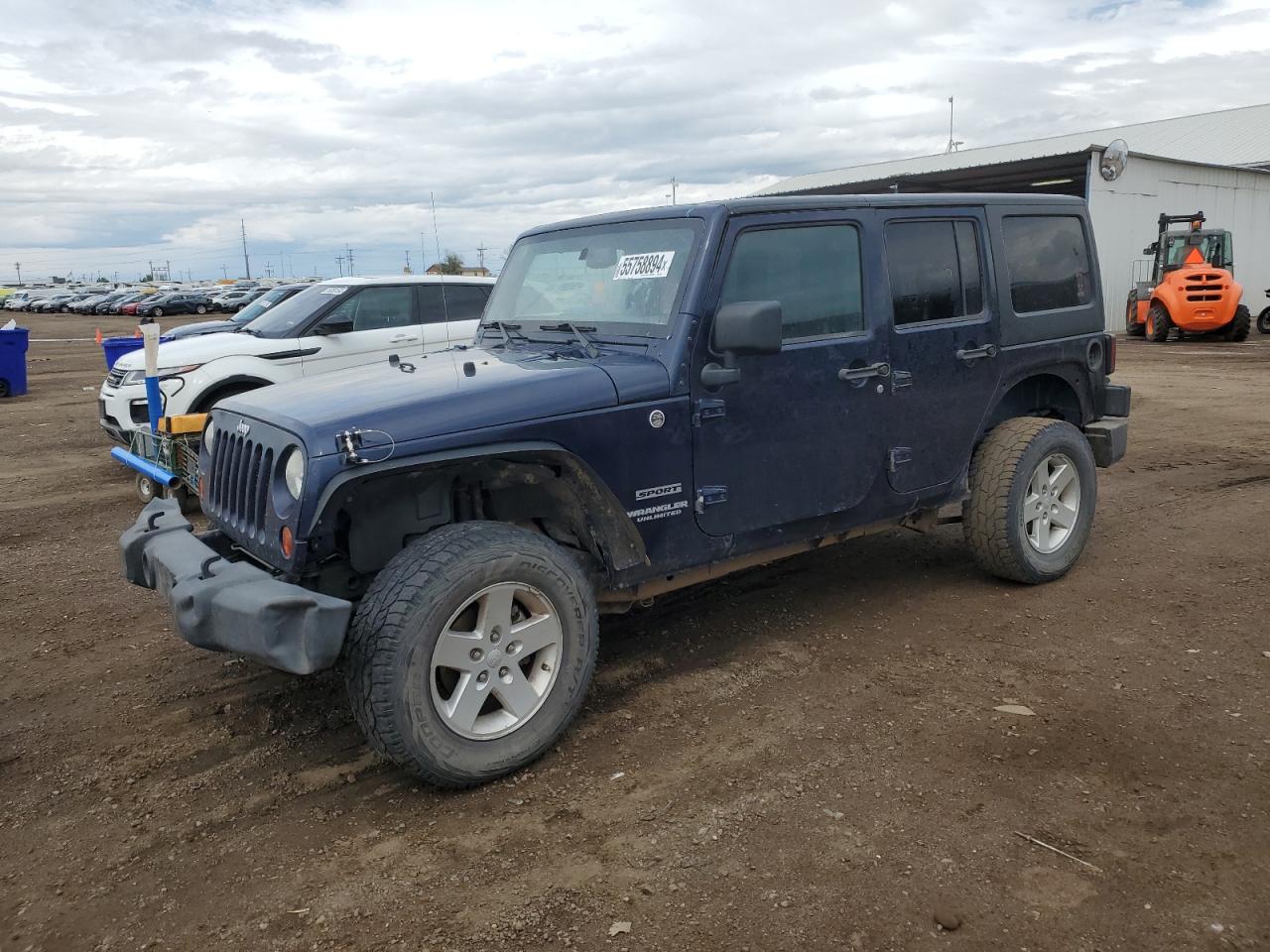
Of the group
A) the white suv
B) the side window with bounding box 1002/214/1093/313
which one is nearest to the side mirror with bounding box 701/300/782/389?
the side window with bounding box 1002/214/1093/313

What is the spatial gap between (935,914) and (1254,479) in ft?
21.2

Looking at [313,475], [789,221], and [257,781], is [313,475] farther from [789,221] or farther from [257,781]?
[789,221]

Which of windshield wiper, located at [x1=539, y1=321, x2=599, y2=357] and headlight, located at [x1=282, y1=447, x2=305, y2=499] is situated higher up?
windshield wiper, located at [x1=539, y1=321, x2=599, y2=357]

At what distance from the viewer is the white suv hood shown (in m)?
8.38

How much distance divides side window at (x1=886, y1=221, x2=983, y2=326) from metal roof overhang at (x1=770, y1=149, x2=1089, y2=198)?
18.2 meters

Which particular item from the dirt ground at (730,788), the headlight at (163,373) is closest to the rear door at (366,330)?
the headlight at (163,373)

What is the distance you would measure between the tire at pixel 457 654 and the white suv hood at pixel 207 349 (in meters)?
5.94

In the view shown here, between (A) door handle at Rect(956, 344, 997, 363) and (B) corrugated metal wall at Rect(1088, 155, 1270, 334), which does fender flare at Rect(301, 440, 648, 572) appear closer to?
(A) door handle at Rect(956, 344, 997, 363)

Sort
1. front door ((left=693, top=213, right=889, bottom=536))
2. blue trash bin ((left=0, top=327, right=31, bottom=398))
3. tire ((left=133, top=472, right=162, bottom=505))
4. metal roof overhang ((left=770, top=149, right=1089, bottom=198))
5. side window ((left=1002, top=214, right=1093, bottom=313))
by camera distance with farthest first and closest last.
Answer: metal roof overhang ((left=770, top=149, right=1089, bottom=198)) → blue trash bin ((left=0, top=327, right=31, bottom=398)) → tire ((left=133, top=472, right=162, bottom=505)) → side window ((left=1002, top=214, right=1093, bottom=313)) → front door ((left=693, top=213, right=889, bottom=536))

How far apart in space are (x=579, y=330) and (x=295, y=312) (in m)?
5.85

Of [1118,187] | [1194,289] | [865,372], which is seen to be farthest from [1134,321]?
[865,372]

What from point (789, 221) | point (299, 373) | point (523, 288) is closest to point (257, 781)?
point (523, 288)

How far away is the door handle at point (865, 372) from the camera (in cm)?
428

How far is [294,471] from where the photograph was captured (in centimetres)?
328
